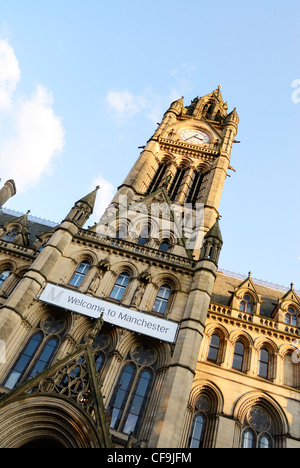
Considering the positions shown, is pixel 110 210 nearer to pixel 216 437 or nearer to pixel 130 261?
pixel 130 261

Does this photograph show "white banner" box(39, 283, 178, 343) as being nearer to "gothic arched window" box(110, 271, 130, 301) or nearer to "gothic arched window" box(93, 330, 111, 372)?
"gothic arched window" box(93, 330, 111, 372)

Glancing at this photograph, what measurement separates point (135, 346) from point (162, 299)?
2.74 metres

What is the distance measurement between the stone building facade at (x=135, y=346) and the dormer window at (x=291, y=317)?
0.22 ft

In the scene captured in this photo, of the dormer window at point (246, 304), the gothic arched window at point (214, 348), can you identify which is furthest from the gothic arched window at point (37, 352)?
the dormer window at point (246, 304)

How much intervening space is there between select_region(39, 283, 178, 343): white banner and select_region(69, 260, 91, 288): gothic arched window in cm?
119

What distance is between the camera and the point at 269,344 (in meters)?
18.8

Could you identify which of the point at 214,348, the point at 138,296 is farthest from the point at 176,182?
the point at 214,348

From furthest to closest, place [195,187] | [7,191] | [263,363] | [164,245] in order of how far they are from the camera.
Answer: [7,191] → [195,187] → [164,245] → [263,363]

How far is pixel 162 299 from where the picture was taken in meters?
18.2

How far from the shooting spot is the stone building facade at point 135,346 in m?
13.3

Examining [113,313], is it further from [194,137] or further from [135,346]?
[194,137]

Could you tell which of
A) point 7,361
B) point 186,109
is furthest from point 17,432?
point 186,109

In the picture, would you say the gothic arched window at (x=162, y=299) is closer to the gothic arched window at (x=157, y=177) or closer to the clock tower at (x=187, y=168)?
the clock tower at (x=187, y=168)

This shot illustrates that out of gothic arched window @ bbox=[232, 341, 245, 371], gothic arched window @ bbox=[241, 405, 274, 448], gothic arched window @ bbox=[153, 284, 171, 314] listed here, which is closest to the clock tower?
gothic arched window @ bbox=[153, 284, 171, 314]
